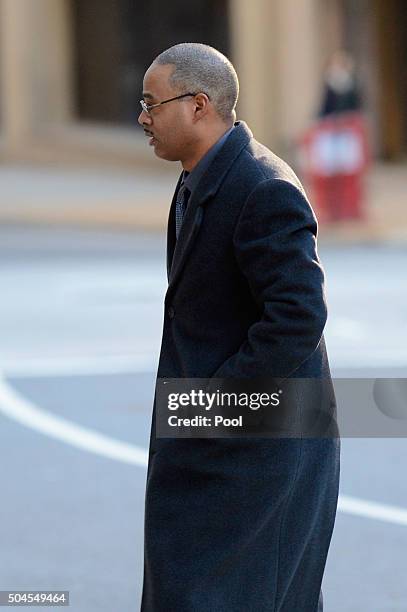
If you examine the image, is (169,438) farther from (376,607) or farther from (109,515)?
(109,515)

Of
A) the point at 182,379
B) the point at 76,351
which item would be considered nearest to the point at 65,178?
the point at 76,351

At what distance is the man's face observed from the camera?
4.21 meters

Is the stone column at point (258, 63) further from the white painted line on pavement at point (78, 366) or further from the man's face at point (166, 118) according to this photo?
the man's face at point (166, 118)

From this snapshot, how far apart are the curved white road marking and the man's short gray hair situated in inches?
139

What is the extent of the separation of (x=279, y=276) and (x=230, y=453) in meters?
0.50

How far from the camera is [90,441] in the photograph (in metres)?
9.03

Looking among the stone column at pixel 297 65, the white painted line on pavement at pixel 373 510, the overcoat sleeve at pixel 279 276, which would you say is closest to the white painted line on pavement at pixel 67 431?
the white painted line on pavement at pixel 373 510

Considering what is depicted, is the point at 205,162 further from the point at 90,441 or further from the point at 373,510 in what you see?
the point at 90,441

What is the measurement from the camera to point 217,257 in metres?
4.20

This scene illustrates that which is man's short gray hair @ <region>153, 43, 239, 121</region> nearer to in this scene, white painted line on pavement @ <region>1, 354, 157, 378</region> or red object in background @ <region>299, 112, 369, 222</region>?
white painted line on pavement @ <region>1, 354, 157, 378</region>

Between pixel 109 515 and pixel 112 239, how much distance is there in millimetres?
12528

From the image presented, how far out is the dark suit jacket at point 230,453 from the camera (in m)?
4.15

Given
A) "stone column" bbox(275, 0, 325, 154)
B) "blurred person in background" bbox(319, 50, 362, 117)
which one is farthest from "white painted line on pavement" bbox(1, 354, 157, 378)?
"stone column" bbox(275, 0, 325, 154)

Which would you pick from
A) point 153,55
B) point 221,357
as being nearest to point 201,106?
point 221,357
